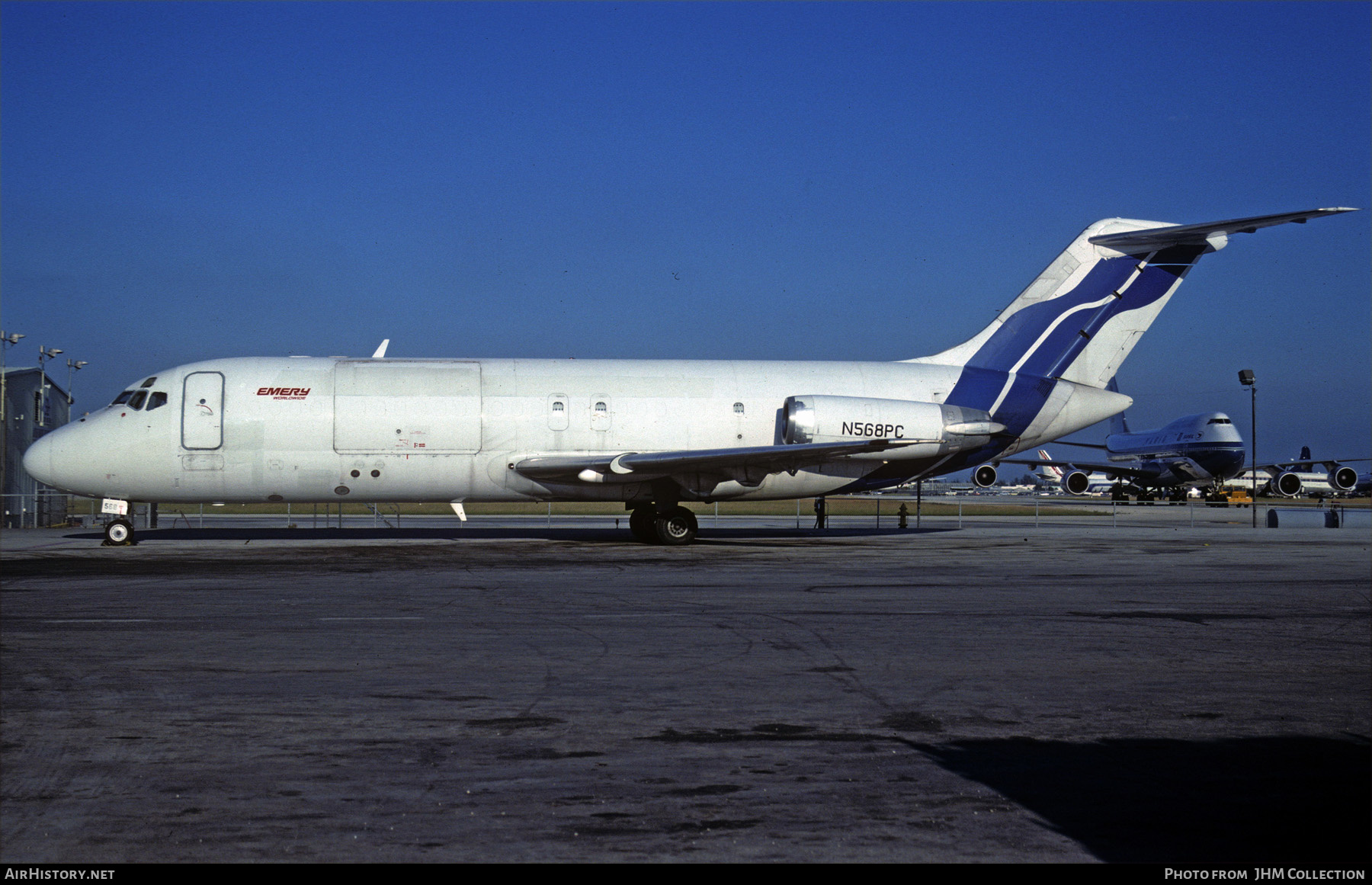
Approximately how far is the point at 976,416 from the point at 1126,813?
65.1ft

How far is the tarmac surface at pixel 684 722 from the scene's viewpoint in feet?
15.5

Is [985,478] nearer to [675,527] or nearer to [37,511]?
[675,527]

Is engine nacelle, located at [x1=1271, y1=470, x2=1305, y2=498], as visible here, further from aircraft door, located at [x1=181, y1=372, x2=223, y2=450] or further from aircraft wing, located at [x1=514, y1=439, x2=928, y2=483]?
aircraft door, located at [x1=181, y1=372, x2=223, y2=450]

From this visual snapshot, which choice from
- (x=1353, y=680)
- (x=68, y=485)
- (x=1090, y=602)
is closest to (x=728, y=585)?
(x=1090, y=602)

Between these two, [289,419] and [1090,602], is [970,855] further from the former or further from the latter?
Answer: [289,419]

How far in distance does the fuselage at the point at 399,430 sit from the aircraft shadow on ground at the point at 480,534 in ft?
8.70

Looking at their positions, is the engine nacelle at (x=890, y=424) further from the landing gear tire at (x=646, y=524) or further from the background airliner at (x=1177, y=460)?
the background airliner at (x=1177, y=460)

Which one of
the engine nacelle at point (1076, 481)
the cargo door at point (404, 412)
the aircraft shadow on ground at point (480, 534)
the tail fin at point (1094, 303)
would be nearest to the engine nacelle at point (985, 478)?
the engine nacelle at point (1076, 481)

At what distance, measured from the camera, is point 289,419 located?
22.3 meters

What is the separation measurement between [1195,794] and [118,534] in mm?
22577

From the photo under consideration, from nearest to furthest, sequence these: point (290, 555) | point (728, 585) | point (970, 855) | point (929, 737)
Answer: point (970, 855), point (929, 737), point (728, 585), point (290, 555)

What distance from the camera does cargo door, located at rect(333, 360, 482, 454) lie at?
2239 centimetres

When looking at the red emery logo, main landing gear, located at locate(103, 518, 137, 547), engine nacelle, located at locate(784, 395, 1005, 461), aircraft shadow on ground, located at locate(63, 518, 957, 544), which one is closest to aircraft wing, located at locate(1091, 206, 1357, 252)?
engine nacelle, located at locate(784, 395, 1005, 461)

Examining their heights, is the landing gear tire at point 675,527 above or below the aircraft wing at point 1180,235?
below
